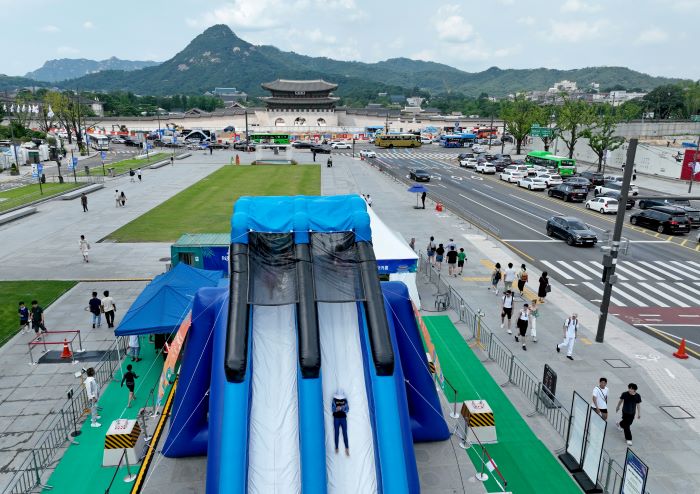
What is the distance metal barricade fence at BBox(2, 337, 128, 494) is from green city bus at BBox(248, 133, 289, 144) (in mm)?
100992

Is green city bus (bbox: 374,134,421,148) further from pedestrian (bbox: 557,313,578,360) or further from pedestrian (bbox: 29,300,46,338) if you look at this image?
pedestrian (bbox: 29,300,46,338)

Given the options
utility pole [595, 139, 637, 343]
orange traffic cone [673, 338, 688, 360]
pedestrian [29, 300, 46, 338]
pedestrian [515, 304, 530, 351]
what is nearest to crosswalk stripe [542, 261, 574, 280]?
utility pole [595, 139, 637, 343]

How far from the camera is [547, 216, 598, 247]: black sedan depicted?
32.9 metres

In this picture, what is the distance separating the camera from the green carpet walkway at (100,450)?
11719mm

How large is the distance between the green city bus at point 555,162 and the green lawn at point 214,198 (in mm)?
31490

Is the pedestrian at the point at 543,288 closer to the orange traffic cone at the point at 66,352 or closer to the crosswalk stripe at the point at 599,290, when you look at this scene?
the crosswalk stripe at the point at 599,290

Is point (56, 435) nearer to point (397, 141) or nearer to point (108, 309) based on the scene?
point (108, 309)

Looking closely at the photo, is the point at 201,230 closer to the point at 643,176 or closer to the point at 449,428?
the point at 449,428

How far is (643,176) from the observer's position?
6781 cm

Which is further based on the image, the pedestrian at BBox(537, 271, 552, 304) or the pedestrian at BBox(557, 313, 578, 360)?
the pedestrian at BBox(537, 271, 552, 304)

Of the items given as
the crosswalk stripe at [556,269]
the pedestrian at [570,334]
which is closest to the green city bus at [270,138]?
the crosswalk stripe at [556,269]

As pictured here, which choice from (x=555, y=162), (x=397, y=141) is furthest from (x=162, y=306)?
(x=397, y=141)

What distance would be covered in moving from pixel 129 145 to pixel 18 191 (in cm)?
6472

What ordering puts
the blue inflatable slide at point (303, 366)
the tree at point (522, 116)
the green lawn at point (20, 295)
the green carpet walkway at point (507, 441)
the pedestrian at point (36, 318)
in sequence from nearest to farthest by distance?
the blue inflatable slide at point (303, 366), the green carpet walkway at point (507, 441), the pedestrian at point (36, 318), the green lawn at point (20, 295), the tree at point (522, 116)
